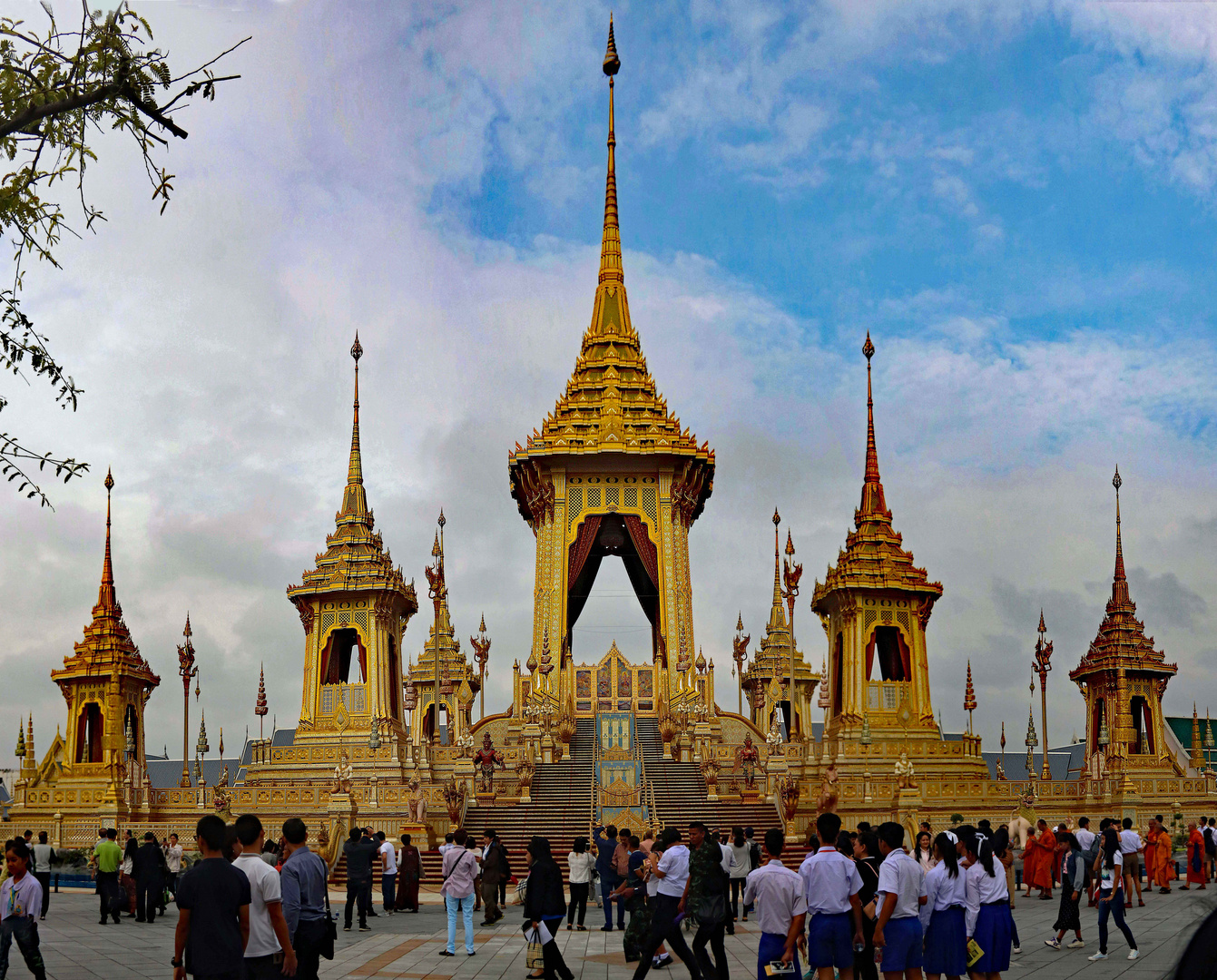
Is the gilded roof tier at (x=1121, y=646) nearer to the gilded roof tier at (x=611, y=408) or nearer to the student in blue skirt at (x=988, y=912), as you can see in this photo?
the gilded roof tier at (x=611, y=408)

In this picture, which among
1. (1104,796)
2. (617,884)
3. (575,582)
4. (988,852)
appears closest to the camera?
(988,852)

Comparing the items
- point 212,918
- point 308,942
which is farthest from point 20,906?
point 212,918

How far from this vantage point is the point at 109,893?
72.9 feet

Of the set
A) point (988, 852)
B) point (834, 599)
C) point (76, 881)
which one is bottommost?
point (76, 881)

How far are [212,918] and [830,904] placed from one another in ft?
15.7

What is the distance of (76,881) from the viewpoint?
32.2 metres

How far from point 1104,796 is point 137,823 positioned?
25511mm

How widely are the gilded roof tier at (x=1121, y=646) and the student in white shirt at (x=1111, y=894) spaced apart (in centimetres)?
2858

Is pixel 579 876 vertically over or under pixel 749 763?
under

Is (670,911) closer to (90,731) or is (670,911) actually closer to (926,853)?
(926,853)

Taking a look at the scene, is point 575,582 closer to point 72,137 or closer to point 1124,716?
point 1124,716

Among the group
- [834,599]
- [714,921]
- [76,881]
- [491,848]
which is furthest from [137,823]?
[714,921]

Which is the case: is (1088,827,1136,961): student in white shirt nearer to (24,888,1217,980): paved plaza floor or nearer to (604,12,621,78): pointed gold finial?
(24,888,1217,980): paved plaza floor

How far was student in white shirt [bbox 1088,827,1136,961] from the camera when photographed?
16531mm
